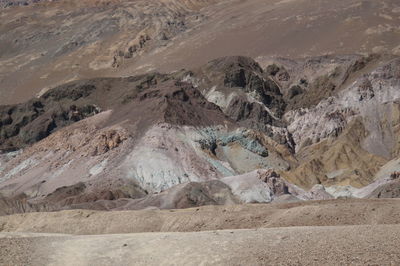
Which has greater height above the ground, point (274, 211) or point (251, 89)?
point (274, 211)

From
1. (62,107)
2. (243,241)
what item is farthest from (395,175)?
(62,107)

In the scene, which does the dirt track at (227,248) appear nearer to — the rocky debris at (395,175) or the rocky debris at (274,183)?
the rocky debris at (274,183)

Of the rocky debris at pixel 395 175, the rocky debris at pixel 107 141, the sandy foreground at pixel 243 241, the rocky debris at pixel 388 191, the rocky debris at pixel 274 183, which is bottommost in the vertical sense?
the rocky debris at pixel 395 175

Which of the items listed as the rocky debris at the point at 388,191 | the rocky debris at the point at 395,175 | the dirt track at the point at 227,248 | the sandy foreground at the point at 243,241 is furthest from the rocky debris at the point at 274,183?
the dirt track at the point at 227,248

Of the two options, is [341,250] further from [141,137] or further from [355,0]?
[355,0]

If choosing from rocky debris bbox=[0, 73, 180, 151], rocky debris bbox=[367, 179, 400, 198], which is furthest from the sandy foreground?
rocky debris bbox=[0, 73, 180, 151]

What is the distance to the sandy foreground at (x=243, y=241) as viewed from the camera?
18219mm

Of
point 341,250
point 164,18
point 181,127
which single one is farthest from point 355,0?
point 341,250

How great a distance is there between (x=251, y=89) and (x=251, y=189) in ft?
153

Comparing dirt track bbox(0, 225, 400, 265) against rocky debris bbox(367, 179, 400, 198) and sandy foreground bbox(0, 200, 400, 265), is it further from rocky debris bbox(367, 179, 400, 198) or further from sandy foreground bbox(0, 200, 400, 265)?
rocky debris bbox(367, 179, 400, 198)

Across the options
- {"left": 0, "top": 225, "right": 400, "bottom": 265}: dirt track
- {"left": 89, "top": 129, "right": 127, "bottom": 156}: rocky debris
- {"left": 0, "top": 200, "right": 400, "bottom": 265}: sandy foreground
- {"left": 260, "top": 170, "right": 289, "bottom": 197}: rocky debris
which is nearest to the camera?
{"left": 0, "top": 225, "right": 400, "bottom": 265}: dirt track

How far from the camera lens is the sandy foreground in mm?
18219

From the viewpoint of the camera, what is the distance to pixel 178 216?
33.3 m

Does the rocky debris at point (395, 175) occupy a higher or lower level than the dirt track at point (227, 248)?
lower
